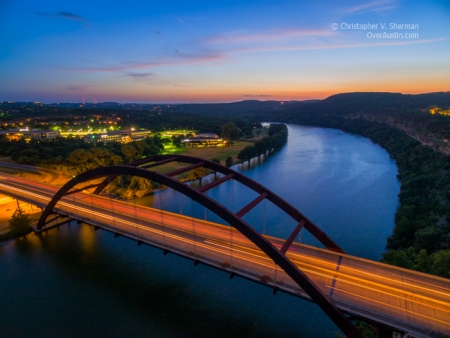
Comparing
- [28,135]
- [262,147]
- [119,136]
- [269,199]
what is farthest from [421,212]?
[28,135]

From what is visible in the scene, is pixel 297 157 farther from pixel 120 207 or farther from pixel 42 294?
pixel 42 294

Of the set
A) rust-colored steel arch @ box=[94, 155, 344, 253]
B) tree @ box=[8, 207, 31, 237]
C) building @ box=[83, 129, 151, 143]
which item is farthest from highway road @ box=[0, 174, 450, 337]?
building @ box=[83, 129, 151, 143]

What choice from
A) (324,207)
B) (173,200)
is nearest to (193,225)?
(173,200)

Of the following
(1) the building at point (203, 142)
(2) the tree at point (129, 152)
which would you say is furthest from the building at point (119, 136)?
(2) the tree at point (129, 152)

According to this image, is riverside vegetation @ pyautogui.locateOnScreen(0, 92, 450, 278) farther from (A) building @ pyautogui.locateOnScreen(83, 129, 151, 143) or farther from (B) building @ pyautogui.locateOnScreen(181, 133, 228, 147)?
(A) building @ pyautogui.locateOnScreen(83, 129, 151, 143)

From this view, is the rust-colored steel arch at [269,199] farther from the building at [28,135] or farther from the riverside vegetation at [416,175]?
the building at [28,135]

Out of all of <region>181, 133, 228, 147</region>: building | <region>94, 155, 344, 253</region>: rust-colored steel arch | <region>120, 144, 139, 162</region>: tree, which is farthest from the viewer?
<region>181, 133, 228, 147</region>: building
